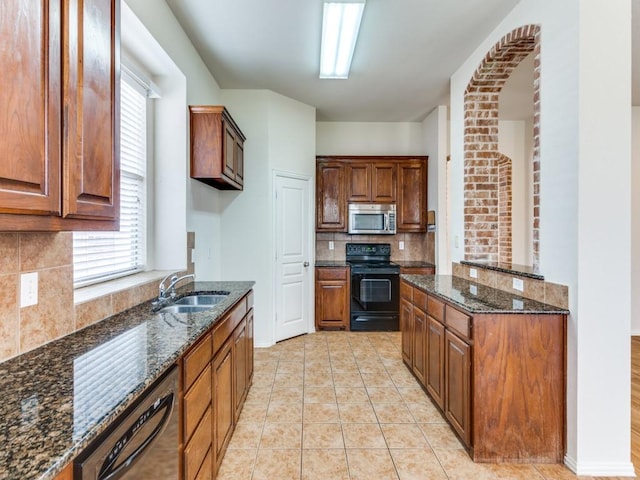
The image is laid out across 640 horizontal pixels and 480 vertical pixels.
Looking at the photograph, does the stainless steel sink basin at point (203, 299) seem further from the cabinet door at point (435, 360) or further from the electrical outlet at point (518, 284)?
the electrical outlet at point (518, 284)

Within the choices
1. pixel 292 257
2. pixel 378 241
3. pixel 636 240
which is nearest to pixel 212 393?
pixel 292 257

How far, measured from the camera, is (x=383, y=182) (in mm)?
4742

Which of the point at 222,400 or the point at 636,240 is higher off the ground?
the point at 636,240

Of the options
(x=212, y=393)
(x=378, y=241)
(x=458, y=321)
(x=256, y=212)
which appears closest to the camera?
(x=212, y=393)

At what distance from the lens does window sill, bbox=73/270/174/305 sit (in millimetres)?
1649

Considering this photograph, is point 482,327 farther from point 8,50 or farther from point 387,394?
point 8,50

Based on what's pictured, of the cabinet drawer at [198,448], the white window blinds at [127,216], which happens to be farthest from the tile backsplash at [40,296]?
the cabinet drawer at [198,448]

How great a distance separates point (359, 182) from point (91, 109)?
3.83m

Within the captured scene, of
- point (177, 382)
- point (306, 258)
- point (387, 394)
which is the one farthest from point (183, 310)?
point (306, 258)

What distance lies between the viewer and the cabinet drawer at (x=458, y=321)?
77.0 inches

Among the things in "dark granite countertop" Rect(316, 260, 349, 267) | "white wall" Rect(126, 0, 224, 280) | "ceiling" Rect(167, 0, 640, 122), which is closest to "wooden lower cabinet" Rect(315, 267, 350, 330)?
"dark granite countertop" Rect(316, 260, 349, 267)

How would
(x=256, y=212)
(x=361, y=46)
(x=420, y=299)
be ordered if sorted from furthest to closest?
(x=256, y=212)
(x=361, y=46)
(x=420, y=299)

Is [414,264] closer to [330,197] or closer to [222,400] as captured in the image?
[330,197]

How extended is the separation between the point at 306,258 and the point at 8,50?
3577mm
